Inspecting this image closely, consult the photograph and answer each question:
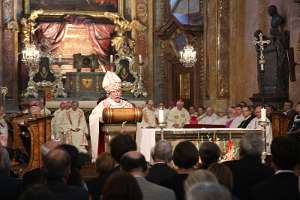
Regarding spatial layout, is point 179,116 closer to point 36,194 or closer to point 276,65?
point 276,65

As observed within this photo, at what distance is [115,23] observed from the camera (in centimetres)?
2630

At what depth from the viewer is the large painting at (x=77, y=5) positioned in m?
25.7

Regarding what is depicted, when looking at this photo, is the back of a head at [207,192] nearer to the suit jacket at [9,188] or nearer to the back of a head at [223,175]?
the back of a head at [223,175]

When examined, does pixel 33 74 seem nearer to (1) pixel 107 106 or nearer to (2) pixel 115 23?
(2) pixel 115 23

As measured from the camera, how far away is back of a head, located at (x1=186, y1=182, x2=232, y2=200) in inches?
130

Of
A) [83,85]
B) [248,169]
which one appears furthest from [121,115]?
[83,85]

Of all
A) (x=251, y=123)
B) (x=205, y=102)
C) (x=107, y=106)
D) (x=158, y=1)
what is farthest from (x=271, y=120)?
(x=158, y=1)

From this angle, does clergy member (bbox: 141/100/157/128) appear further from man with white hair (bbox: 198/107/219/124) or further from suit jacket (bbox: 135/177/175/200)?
suit jacket (bbox: 135/177/175/200)

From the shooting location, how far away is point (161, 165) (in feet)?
19.6

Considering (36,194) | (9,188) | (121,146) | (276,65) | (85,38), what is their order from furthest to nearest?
(85,38)
(276,65)
(121,146)
(9,188)
(36,194)

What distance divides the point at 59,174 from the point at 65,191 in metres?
0.15

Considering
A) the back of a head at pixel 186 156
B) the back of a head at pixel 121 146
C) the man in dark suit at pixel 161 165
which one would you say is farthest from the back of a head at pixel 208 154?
the back of a head at pixel 121 146

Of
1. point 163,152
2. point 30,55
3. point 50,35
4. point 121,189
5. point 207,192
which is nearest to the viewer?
point 207,192

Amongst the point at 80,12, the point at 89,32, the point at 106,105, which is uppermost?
the point at 80,12
